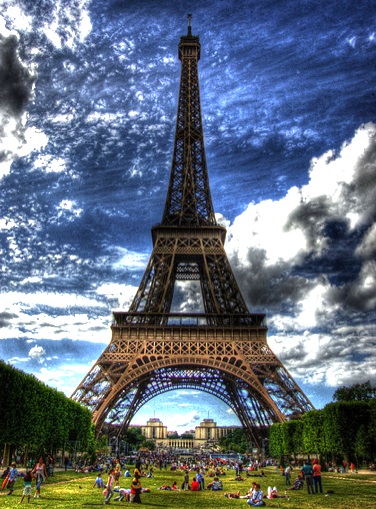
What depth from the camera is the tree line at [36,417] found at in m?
29.1

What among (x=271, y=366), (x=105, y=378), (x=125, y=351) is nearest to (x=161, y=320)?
(x=125, y=351)

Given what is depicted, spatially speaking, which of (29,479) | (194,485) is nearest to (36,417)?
(194,485)

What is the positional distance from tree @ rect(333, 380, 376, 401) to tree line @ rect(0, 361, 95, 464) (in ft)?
142

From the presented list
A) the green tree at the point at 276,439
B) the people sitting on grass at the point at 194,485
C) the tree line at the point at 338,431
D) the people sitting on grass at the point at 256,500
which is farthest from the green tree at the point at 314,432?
the people sitting on grass at the point at 256,500

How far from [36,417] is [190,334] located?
20168 millimetres

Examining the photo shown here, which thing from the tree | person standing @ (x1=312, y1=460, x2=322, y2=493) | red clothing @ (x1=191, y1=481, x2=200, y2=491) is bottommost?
red clothing @ (x1=191, y1=481, x2=200, y2=491)

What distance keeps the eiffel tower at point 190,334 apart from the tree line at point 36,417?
2637mm

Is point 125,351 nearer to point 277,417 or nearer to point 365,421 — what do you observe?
point 277,417

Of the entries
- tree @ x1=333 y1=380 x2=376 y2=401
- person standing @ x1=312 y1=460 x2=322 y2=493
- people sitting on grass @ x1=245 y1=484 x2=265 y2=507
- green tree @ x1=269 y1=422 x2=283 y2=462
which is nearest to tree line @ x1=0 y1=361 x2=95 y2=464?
people sitting on grass @ x1=245 y1=484 x2=265 y2=507

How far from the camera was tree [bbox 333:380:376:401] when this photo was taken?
70312 millimetres

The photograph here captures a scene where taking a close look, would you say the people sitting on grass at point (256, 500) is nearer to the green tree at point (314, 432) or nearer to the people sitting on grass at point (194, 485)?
the people sitting on grass at point (194, 485)

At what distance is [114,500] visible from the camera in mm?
17484

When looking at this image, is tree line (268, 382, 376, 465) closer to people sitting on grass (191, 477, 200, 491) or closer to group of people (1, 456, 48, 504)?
people sitting on grass (191, 477, 200, 491)

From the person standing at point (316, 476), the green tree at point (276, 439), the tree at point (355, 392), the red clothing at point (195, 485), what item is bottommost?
the red clothing at point (195, 485)
